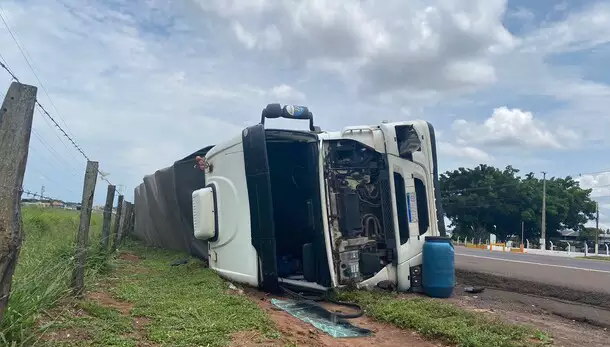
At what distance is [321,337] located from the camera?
170 inches

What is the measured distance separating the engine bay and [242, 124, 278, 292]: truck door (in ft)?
2.46

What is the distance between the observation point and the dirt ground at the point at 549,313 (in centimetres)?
463

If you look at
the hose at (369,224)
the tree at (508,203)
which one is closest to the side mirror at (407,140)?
the hose at (369,224)

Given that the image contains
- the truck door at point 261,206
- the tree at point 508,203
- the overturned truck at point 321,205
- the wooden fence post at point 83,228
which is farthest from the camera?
the tree at point 508,203

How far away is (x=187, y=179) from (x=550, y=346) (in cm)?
661

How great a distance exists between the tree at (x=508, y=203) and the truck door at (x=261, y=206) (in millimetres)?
40630

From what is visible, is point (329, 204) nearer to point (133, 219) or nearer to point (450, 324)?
point (450, 324)

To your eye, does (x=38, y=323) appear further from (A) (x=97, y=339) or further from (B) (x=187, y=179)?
(B) (x=187, y=179)

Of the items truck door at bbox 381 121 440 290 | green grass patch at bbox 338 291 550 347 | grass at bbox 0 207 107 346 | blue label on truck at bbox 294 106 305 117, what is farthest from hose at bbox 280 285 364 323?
blue label on truck at bbox 294 106 305 117

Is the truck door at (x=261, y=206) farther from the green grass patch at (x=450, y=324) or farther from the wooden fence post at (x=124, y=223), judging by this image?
the wooden fence post at (x=124, y=223)

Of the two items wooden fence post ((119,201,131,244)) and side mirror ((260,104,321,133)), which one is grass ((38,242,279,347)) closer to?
side mirror ((260,104,321,133))

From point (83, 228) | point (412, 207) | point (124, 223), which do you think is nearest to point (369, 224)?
point (412, 207)

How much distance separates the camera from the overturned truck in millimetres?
6238

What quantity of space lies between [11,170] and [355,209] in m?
4.50
